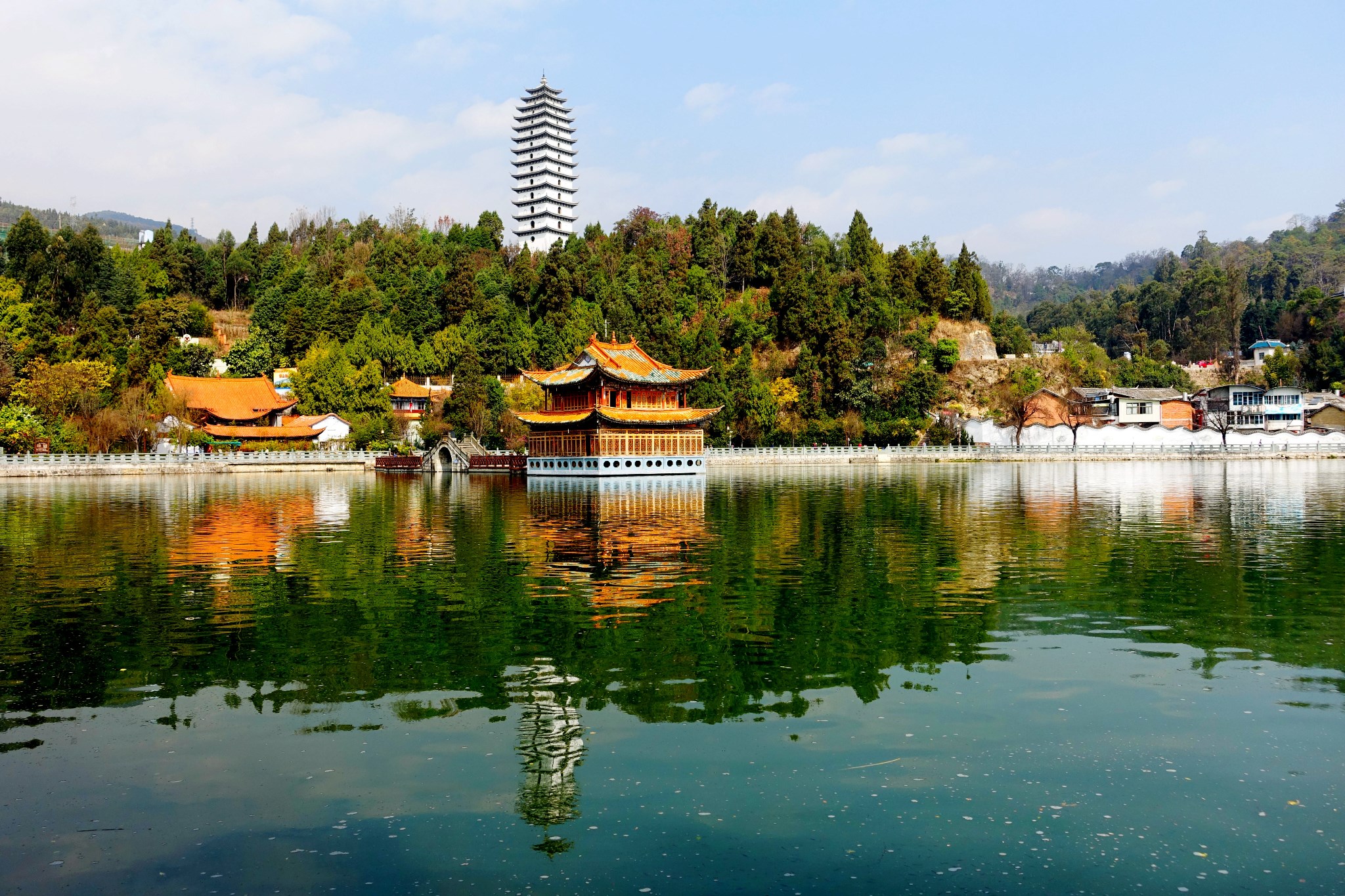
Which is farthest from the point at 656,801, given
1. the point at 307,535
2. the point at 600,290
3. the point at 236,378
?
the point at 600,290

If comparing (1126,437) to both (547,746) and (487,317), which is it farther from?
(547,746)

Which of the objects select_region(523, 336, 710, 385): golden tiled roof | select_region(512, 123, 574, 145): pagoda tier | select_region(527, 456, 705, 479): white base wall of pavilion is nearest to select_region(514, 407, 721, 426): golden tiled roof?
select_region(523, 336, 710, 385): golden tiled roof

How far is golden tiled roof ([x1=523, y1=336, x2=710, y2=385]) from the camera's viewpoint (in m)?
57.3

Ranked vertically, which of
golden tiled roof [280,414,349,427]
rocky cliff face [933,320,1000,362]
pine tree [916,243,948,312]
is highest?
pine tree [916,243,948,312]

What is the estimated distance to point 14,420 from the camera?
193 feet

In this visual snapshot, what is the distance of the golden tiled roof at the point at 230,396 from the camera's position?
237ft

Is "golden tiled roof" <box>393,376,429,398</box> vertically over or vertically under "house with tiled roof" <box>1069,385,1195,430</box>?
over

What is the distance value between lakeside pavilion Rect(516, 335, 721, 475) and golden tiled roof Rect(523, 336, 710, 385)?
50mm

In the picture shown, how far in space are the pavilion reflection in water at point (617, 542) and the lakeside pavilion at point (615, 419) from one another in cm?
865

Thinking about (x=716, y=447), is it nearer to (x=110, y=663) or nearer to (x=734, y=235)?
(x=734, y=235)

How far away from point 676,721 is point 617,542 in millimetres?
15375

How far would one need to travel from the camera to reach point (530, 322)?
3546 inches

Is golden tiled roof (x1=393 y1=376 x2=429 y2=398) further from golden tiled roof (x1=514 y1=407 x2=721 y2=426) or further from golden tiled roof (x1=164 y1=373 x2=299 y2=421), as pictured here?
golden tiled roof (x1=514 y1=407 x2=721 y2=426)

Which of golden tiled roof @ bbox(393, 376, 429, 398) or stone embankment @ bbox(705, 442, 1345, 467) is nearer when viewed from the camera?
stone embankment @ bbox(705, 442, 1345, 467)
